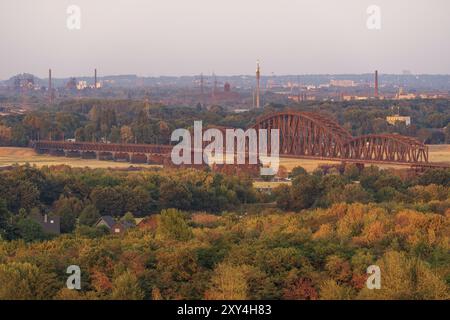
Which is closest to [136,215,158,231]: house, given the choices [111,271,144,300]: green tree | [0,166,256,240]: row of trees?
[0,166,256,240]: row of trees

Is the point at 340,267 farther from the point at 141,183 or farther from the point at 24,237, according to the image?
the point at 141,183

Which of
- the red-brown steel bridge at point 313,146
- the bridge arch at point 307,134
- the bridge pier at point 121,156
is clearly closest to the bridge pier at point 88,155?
the red-brown steel bridge at point 313,146

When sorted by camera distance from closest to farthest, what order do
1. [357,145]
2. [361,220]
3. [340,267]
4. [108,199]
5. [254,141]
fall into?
[340,267], [361,220], [108,199], [357,145], [254,141]

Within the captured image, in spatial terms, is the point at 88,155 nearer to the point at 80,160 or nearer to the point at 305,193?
the point at 80,160

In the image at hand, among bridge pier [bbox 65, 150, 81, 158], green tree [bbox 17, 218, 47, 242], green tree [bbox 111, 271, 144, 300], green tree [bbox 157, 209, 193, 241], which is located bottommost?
bridge pier [bbox 65, 150, 81, 158]

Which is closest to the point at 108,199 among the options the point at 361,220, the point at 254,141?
the point at 361,220

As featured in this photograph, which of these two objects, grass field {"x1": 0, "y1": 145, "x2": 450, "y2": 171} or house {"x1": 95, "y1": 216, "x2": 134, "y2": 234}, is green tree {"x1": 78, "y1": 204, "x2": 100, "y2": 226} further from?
grass field {"x1": 0, "y1": 145, "x2": 450, "y2": 171}
